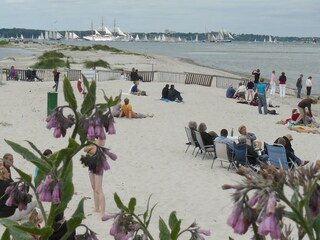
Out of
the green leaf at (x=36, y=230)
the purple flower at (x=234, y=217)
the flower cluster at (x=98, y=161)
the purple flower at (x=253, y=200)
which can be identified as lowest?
the green leaf at (x=36, y=230)

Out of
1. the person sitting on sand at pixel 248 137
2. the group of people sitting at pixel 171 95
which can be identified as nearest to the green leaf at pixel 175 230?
the person sitting on sand at pixel 248 137

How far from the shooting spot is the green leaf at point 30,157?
8.08 feet

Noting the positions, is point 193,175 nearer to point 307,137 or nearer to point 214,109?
point 307,137

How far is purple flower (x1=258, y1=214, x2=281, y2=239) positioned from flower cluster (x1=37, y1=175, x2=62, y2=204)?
89 cm

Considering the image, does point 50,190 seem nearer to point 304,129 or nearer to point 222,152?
point 222,152

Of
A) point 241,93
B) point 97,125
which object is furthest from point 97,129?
point 241,93

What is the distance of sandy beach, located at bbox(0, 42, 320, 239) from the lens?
10859 millimetres

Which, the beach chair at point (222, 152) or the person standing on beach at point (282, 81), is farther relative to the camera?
the person standing on beach at point (282, 81)

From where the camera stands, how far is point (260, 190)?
204 centimetres

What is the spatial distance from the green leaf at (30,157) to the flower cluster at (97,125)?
8.4 inches

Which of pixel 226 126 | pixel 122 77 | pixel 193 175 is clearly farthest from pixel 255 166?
pixel 122 77

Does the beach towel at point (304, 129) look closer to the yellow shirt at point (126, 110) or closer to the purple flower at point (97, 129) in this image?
the yellow shirt at point (126, 110)

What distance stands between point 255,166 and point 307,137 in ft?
20.1

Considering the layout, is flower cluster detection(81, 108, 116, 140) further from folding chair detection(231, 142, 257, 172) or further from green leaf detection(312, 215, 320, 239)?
folding chair detection(231, 142, 257, 172)
